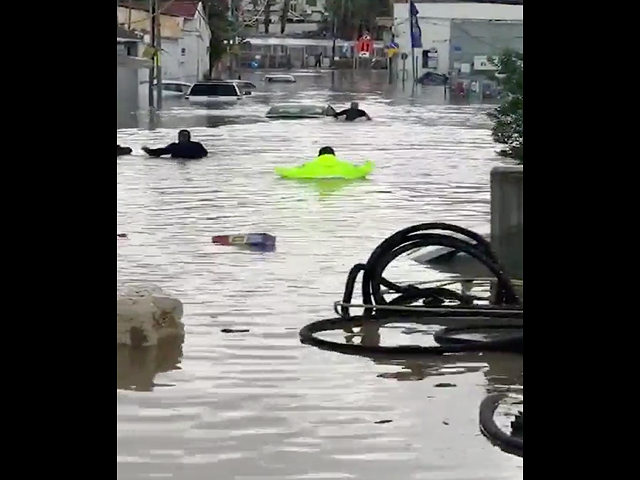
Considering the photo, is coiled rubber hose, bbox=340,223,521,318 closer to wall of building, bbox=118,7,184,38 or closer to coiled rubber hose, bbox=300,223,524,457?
coiled rubber hose, bbox=300,223,524,457

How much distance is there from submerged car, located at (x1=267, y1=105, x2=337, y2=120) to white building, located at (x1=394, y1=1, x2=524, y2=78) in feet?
117

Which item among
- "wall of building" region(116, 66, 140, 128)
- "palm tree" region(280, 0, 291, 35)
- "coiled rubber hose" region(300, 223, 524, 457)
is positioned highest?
"palm tree" region(280, 0, 291, 35)

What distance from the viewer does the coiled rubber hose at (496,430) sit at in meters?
5.50

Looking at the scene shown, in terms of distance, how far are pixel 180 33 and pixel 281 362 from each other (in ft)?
210

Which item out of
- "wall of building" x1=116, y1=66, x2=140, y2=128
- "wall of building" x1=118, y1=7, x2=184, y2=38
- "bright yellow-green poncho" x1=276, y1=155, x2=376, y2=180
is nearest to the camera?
"bright yellow-green poncho" x1=276, y1=155, x2=376, y2=180

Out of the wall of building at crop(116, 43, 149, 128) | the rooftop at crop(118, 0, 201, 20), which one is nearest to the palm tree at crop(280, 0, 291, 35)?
the rooftop at crop(118, 0, 201, 20)

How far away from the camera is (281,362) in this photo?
739cm

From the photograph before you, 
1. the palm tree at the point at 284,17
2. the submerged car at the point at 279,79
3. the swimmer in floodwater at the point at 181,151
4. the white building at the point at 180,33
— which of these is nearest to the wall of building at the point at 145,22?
the white building at the point at 180,33

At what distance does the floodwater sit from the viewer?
5.44 meters
